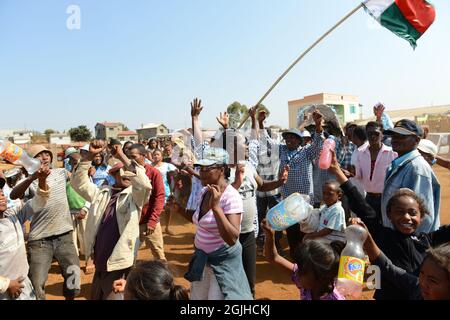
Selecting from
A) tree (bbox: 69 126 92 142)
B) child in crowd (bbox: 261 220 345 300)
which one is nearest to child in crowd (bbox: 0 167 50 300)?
child in crowd (bbox: 261 220 345 300)

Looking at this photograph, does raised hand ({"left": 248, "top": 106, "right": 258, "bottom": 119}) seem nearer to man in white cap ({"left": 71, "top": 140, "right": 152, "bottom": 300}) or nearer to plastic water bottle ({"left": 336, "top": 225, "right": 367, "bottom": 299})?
man in white cap ({"left": 71, "top": 140, "right": 152, "bottom": 300})

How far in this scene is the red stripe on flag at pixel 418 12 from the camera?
223 inches

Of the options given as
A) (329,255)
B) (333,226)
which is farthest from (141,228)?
(329,255)

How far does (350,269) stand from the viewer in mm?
1893

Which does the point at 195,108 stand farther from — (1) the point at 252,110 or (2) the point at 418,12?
(2) the point at 418,12

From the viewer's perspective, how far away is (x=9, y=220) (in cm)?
271

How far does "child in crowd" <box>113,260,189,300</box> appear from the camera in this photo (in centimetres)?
179

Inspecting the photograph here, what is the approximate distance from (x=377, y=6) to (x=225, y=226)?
17.5 feet

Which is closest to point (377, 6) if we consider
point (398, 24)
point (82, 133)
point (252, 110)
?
point (398, 24)

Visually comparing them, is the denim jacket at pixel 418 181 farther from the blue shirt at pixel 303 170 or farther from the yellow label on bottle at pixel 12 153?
the yellow label on bottle at pixel 12 153

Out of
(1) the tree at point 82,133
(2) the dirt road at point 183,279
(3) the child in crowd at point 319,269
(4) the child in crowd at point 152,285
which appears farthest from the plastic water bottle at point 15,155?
(1) the tree at point 82,133
